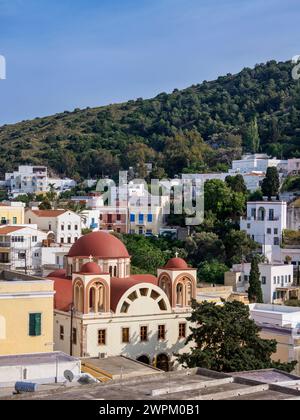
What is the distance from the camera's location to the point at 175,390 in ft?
46.0

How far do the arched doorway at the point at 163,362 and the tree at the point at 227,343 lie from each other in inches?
47.9

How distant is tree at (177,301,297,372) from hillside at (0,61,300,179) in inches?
1907

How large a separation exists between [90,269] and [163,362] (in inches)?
155

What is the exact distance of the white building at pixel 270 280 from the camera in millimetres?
42281

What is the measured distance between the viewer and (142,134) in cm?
10631

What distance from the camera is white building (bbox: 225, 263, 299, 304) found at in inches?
1665

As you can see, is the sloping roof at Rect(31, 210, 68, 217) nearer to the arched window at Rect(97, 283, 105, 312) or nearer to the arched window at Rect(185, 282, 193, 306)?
the arched window at Rect(185, 282, 193, 306)

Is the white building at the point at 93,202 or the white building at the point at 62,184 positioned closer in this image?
the white building at the point at 93,202

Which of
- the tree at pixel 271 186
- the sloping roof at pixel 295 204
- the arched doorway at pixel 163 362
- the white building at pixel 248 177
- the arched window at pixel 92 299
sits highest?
the white building at pixel 248 177

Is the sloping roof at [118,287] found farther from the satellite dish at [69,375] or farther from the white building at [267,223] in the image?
the white building at [267,223]

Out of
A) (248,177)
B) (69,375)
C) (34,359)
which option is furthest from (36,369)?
(248,177)

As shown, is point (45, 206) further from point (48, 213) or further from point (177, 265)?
point (177, 265)

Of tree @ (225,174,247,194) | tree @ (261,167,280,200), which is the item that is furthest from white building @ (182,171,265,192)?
tree @ (261,167,280,200)

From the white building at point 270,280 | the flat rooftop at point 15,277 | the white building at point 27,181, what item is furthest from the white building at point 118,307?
the white building at point 27,181
